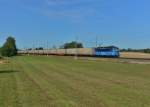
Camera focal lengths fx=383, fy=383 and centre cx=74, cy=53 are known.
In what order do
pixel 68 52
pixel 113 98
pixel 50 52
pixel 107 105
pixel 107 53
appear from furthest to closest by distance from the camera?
pixel 50 52 → pixel 68 52 → pixel 107 53 → pixel 113 98 → pixel 107 105

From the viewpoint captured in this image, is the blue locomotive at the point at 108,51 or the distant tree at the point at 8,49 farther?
the distant tree at the point at 8,49

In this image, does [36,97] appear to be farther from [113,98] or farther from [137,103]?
[137,103]

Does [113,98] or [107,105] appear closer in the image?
[107,105]

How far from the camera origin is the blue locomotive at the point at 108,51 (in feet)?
288

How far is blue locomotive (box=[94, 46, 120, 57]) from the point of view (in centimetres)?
8788

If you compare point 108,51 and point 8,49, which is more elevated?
point 8,49

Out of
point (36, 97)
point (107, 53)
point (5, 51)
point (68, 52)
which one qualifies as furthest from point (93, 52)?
point (36, 97)

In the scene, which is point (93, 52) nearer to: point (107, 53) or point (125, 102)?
point (107, 53)

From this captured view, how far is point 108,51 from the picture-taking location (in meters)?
89.1

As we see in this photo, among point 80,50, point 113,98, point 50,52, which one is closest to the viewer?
point 113,98

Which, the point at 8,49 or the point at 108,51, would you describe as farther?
the point at 8,49

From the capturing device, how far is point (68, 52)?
112 m

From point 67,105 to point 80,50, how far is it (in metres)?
91.2

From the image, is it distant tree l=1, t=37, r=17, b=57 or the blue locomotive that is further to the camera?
distant tree l=1, t=37, r=17, b=57
